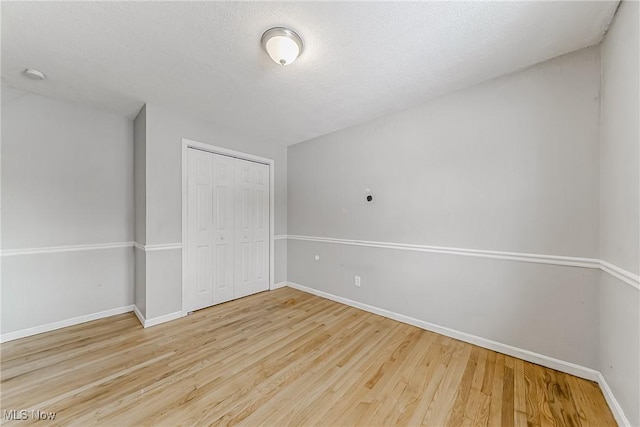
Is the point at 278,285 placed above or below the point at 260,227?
below

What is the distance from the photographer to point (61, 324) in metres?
2.56

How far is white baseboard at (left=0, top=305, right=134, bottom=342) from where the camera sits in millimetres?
2309

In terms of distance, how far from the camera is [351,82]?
222 centimetres

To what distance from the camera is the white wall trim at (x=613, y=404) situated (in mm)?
1331

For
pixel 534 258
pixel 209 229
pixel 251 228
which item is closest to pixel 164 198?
pixel 209 229

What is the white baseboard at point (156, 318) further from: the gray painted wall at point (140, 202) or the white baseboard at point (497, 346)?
the white baseboard at point (497, 346)

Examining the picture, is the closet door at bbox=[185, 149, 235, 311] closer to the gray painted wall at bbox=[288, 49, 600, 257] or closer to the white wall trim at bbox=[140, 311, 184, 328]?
the white wall trim at bbox=[140, 311, 184, 328]

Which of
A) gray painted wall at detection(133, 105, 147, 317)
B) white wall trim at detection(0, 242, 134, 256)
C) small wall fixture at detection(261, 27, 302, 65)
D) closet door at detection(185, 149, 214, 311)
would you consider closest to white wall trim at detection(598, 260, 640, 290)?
small wall fixture at detection(261, 27, 302, 65)

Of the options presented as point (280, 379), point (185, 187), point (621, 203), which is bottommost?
point (280, 379)

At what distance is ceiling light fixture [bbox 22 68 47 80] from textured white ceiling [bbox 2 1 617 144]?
0.05 m

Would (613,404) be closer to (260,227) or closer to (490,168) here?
(490,168)

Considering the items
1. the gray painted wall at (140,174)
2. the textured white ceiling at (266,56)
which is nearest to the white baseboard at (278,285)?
the gray painted wall at (140,174)

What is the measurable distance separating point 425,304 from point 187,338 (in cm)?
249

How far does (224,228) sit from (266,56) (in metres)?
2.29
